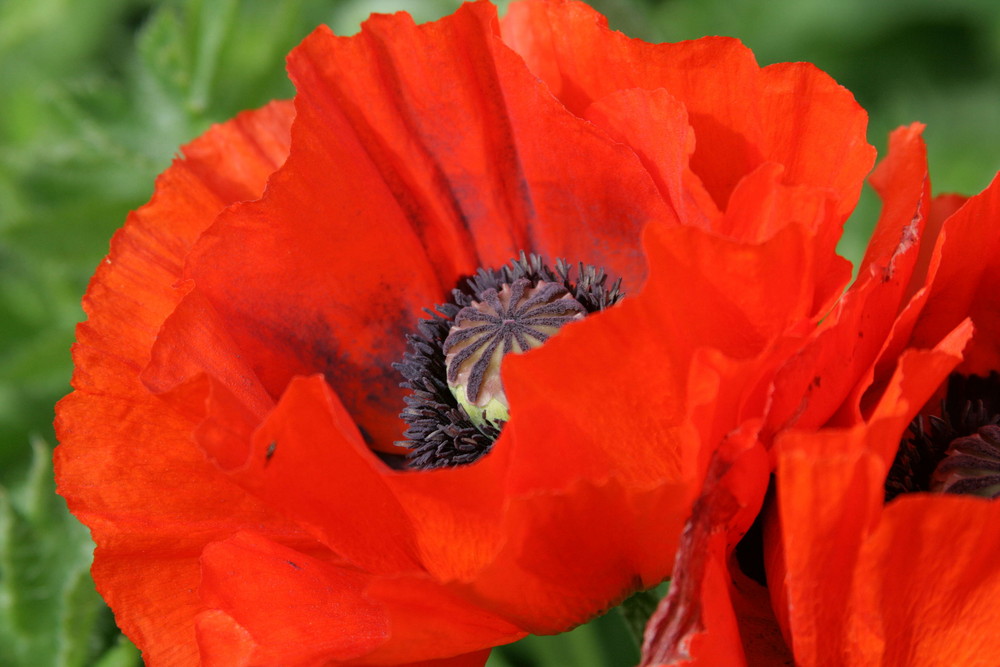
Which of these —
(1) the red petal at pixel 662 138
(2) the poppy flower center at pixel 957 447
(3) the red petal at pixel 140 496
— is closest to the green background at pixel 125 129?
(3) the red petal at pixel 140 496

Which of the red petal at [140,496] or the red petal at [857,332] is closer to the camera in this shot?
the red petal at [857,332]

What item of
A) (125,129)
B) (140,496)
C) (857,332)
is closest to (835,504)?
(857,332)

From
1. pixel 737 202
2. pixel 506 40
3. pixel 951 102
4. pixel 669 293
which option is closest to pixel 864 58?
pixel 951 102

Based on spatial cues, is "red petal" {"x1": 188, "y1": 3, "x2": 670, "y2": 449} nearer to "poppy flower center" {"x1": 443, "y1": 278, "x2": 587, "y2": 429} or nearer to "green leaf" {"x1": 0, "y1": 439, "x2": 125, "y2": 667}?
"poppy flower center" {"x1": 443, "y1": 278, "x2": 587, "y2": 429}

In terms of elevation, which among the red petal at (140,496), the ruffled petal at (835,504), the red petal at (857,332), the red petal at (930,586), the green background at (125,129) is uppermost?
the green background at (125,129)

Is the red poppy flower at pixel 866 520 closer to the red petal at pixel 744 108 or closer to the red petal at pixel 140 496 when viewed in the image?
the red petal at pixel 744 108

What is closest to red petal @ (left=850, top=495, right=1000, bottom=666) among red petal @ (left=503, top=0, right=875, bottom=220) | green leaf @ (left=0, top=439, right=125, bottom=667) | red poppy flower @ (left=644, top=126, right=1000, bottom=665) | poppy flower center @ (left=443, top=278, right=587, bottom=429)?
red poppy flower @ (left=644, top=126, right=1000, bottom=665)
